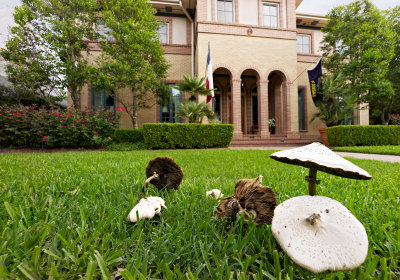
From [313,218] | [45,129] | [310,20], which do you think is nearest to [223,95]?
[310,20]

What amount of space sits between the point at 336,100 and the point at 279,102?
317 centimetres

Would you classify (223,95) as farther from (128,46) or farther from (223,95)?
(128,46)

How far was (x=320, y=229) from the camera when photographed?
20.3 inches

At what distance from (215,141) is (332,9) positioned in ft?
37.3

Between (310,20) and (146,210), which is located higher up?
(310,20)

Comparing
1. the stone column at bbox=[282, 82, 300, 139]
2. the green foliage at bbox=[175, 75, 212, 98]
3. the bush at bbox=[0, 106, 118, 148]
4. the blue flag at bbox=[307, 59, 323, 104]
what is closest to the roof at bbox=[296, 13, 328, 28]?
the blue flag at bbox=[307, 59, 323, 104]

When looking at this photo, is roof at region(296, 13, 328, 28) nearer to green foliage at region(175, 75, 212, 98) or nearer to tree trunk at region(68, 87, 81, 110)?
green foliage at region(175, 75, 212, 98)

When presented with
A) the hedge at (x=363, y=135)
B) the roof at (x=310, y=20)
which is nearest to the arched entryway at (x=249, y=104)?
the roof at (x=310, y=20)

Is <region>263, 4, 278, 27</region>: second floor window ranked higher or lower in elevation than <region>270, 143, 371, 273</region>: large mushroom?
higher

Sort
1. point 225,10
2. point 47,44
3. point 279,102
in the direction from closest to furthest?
point 47,44
point 225,10
point 279,102

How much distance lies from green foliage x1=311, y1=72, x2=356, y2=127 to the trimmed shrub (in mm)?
10194

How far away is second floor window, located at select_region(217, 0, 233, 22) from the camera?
1192 centimetres

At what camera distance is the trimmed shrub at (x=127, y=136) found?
9.12 meters

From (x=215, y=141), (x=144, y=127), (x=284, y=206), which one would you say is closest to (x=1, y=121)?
(x=144, y=127)
